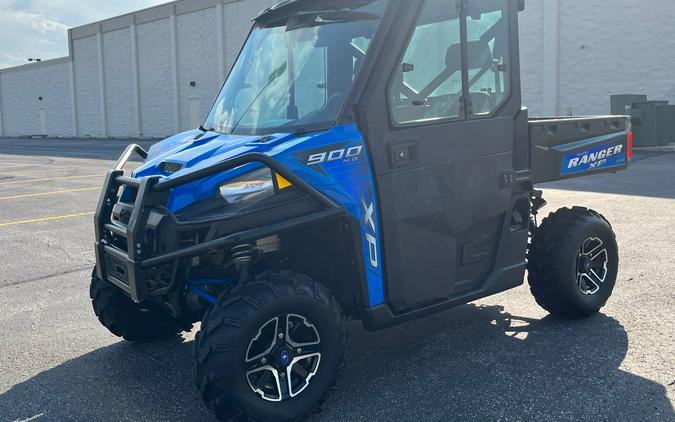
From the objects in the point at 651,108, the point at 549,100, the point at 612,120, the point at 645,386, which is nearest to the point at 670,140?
the point at 651,108

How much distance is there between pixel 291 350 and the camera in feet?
11.3

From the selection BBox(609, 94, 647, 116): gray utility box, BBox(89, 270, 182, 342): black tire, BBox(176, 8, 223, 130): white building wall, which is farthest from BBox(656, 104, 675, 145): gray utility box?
BBox(176, 8, 223, 130): white building wall

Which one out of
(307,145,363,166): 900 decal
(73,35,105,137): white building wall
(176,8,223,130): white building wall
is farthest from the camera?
(73,35,105,137): white building wall

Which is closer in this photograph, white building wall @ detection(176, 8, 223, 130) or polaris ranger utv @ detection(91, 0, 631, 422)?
polaris ranger utv @ detection(91, 0, 631, 422)

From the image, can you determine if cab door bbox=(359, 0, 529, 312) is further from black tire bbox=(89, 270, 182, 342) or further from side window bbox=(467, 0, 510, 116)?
black tire bbox=(89, 270, 182, 342)

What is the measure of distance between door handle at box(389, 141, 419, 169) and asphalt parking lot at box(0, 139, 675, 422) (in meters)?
1.28

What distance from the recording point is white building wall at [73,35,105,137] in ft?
157

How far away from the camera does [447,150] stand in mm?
3971

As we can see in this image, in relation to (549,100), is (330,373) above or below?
below

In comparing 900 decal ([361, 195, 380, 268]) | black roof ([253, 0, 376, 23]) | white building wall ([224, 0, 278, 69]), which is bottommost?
900 decal ([361, 195, 380, 268])

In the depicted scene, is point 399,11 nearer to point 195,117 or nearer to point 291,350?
point 291,350

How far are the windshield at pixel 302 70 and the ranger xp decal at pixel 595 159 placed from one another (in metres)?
1.96

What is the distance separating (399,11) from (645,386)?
2.52 m

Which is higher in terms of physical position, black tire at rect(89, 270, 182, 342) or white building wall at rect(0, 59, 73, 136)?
white building wall at rect(0, 59, 73, 136)
